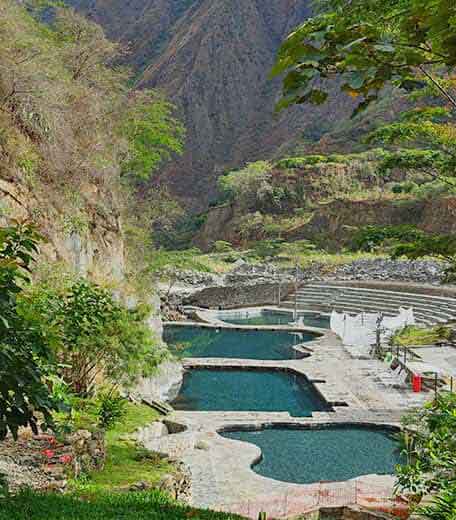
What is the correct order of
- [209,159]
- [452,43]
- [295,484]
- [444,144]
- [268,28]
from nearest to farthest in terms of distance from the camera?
1. [452,43]
2. [444,144]
3. [295,484]
4. [209,159]
5. [268,28]

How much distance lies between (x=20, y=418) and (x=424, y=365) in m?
12.7

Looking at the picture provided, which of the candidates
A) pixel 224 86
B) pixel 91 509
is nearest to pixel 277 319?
pixel 91 509

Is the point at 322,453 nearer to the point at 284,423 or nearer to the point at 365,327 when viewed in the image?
the point at 284,423

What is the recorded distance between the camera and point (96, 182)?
13.1 m

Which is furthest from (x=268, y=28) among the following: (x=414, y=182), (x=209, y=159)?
(x=414, y=182)

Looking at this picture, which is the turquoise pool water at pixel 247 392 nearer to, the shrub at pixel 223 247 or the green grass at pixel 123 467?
the green grass at pixel 123 467

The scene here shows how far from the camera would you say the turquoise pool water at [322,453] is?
9.68 meters

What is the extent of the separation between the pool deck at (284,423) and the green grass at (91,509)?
2599 mm

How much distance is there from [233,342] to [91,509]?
18.5m

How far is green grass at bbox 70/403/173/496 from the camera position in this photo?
583 cm

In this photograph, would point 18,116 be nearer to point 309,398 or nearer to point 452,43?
point 309,398

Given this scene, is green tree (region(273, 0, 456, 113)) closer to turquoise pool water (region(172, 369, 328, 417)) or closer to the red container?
turquoise pool water (region(172, 369, 328, 417))

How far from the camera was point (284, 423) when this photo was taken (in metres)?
12.0

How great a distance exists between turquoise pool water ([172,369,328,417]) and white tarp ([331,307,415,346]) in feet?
13.2
